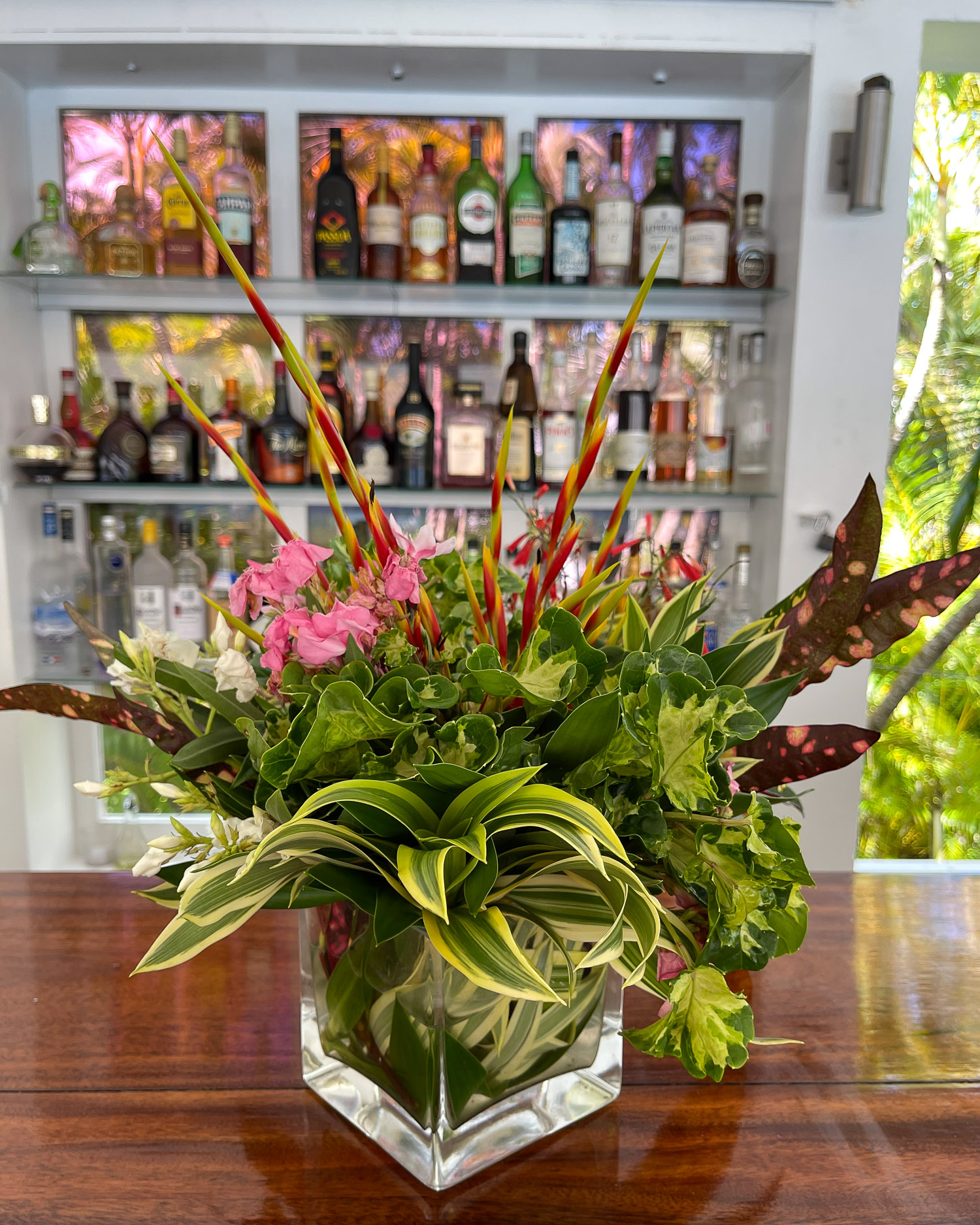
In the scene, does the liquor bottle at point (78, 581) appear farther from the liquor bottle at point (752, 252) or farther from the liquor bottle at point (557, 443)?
the liquor bottle at point (752, 252)

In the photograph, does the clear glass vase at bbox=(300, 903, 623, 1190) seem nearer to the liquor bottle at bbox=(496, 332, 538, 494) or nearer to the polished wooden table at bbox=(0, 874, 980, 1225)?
Result: the polished wooden table at bbox=(0, 874, 980, 1225)

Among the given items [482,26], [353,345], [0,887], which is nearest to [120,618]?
[353,345]

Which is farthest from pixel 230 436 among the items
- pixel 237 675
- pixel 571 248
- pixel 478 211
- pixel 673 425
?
pixel 237 675

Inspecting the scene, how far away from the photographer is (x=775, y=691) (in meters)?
0.48

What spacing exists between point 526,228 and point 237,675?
1.59m

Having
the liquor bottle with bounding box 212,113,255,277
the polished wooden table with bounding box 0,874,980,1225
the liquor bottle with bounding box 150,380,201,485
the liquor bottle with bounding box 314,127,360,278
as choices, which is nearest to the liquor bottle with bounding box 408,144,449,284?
the liquor bottle with bounding box 314,127,360,278

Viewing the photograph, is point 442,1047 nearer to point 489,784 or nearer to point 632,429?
point 489,784

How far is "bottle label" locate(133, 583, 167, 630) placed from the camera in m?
1.93

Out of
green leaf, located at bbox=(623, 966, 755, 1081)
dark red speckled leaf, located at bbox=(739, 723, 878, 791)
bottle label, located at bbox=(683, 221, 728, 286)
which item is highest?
bottle label, located at bbox=(683, 221, 728, 286)

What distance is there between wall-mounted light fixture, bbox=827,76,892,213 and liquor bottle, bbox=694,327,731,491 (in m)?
0.38

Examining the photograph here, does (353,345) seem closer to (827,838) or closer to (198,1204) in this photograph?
(827,838)

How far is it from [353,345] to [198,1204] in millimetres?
1748

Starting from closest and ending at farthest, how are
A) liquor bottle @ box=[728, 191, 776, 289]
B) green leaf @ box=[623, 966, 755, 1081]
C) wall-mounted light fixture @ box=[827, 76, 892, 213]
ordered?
green leaf @ box=[623, 966, 755, 1081] → wall-mounted light fixture @ box=[827, 76, 892, 213] → liquor bottle @ box=[728, 191, 776, 289]

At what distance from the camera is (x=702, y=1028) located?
0.40 m
